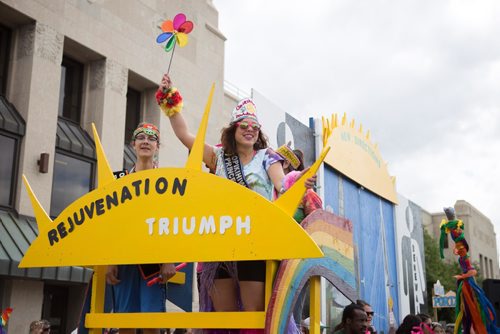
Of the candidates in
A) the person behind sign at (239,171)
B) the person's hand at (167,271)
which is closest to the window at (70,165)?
the person behind sign at (239,171)

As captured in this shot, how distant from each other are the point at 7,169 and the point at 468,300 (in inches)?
368

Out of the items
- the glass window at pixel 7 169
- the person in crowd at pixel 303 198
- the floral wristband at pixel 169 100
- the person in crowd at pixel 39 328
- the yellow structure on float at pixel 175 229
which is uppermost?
the glass window at pixel 7 169

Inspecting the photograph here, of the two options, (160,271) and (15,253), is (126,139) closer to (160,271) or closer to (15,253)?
(15,253)

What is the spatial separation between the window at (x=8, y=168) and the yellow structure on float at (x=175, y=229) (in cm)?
963

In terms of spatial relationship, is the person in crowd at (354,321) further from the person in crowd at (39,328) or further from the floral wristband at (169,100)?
the person in crowd at (39,328)

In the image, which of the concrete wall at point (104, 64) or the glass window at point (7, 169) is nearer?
the glass window at point (7, 169)

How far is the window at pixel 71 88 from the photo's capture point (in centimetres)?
1430

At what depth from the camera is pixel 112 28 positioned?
14.6 m

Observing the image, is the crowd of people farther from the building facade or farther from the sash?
the building facade

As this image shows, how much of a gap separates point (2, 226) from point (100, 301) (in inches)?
350

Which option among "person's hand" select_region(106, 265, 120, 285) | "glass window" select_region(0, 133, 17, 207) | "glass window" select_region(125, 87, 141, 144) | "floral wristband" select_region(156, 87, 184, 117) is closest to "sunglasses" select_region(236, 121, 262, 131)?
"floral wristband" select_region(156, 87, 184, 117)

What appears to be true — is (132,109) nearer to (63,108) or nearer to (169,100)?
(63,108)

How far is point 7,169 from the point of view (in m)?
12.1

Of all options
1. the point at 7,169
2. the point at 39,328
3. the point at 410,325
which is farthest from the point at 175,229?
the point at 7,169
